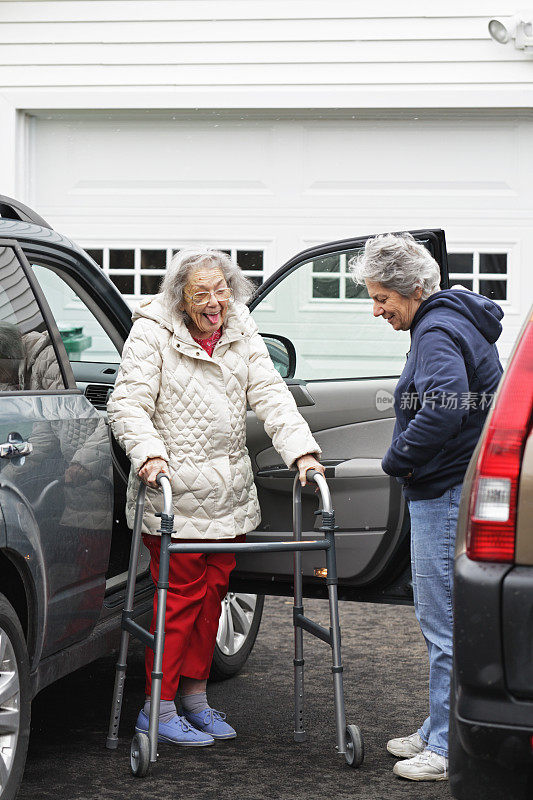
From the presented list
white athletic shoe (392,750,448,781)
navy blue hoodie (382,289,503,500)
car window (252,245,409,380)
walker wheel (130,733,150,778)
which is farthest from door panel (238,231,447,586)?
walker wheel (130,733,150,778)

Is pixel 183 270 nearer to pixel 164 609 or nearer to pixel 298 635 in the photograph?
pixel 164 609

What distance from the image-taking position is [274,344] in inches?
186

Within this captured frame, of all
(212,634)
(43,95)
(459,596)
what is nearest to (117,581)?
(212,634)

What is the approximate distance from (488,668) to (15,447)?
4.99 feet

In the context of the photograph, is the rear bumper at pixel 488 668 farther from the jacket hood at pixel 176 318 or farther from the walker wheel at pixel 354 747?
the jacket hood at pixel 176 318

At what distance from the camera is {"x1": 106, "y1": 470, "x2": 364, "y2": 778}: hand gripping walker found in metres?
3.72

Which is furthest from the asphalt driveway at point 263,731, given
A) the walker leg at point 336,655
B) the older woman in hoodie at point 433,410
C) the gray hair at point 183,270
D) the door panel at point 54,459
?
the gray hair at point 183,270

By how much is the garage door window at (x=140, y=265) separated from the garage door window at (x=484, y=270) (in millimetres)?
1355

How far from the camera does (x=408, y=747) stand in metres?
4.06

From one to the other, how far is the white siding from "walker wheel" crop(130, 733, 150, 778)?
5.21 m

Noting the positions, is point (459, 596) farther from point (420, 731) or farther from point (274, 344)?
point (274, 344)

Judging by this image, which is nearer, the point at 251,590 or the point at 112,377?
the point at 251,590

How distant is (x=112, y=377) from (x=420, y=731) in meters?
1.99

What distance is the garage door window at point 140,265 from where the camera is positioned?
830 cm
